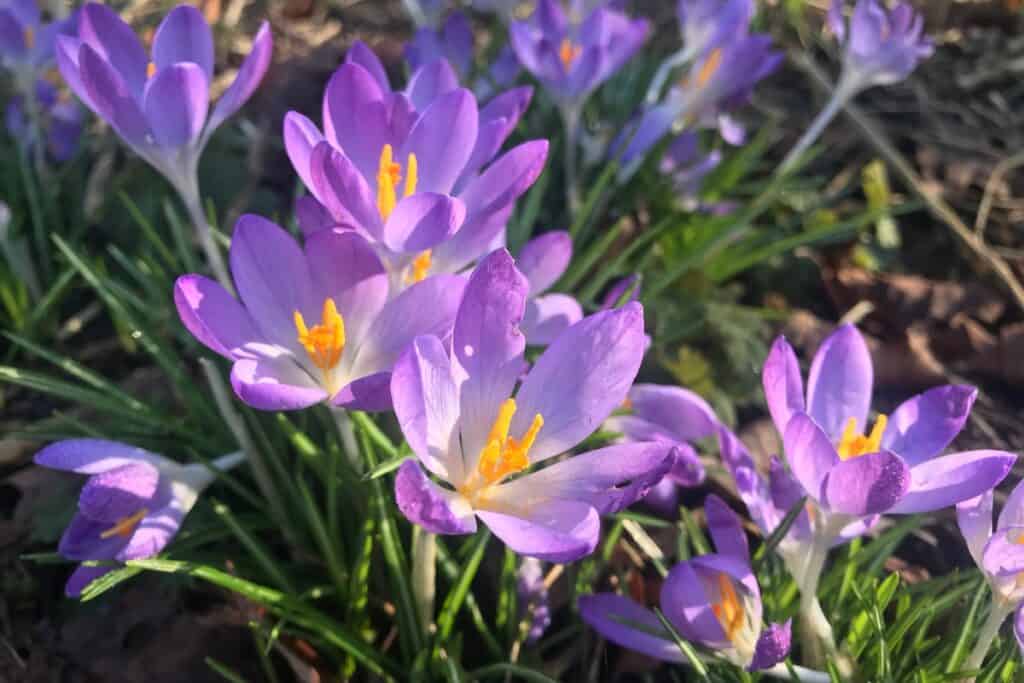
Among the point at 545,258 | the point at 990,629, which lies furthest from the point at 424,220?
the point at 990,629

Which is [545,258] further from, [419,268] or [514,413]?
[514,413]

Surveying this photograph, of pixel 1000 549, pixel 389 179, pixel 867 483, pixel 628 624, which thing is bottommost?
pixel 628 624

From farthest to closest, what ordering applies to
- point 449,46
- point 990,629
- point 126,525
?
point 449,46 → point 126,525 → point 990,629

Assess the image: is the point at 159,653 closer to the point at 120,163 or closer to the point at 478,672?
the point at 478,672

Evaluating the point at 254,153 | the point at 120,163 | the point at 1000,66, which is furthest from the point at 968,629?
the point at 1000,66

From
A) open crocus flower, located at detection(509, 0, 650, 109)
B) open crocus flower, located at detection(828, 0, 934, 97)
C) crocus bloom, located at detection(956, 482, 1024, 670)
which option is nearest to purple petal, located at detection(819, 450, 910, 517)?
crocus bloom, located at detection(956, 482, 1024, 670)

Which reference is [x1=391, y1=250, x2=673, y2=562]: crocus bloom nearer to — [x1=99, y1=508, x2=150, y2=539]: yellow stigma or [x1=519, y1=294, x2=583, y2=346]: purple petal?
[x1=519, y1=294, x2=583, y2=346]: purple petal
